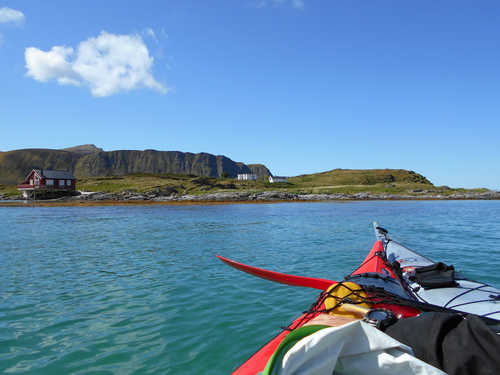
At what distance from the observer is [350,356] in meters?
2.34

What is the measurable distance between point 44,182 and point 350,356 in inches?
3509

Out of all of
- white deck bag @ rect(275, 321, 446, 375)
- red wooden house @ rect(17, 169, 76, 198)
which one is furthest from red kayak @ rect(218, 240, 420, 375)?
red wooden house @ rect(17, 169, 76, 198)

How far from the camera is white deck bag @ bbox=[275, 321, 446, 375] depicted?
7.07 ft

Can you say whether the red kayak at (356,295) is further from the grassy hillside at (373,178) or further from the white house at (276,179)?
the white house at (276,179)

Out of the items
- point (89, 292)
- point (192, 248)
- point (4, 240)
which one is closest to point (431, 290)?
point (89, 292)

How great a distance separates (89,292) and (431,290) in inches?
338

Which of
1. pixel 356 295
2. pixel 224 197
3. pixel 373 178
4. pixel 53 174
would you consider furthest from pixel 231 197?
pixel 373 178

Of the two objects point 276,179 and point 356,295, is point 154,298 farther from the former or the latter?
point 276,179

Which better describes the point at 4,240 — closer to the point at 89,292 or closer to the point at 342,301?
the point at 89,292

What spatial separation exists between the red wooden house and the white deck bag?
87083 mm

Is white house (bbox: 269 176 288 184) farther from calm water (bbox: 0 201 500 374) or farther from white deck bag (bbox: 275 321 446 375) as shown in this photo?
white deck bag (bbox: 275 321 446 375)

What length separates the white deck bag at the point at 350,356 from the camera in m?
2.16

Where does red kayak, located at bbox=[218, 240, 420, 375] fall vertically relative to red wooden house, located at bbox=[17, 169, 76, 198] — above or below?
below

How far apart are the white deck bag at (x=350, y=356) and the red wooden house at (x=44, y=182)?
8708 cm
